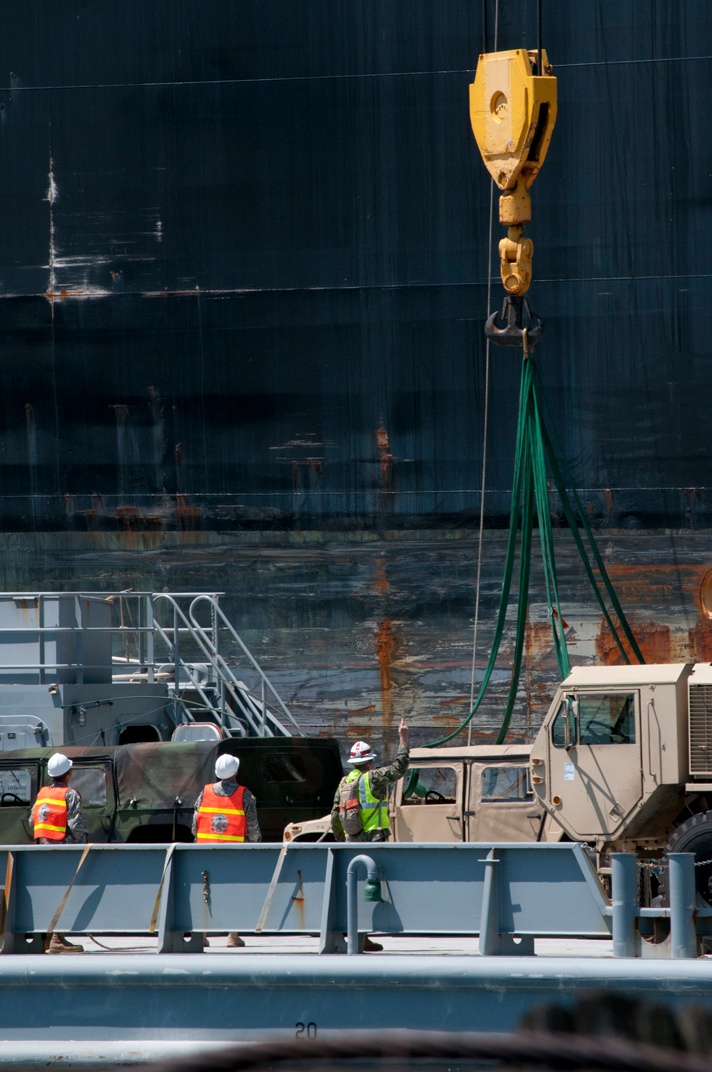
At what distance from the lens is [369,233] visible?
13719mm

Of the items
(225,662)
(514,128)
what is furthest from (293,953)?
(514,128)

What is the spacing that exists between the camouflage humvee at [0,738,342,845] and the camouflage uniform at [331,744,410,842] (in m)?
1.97

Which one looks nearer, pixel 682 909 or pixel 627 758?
pixel 682 909

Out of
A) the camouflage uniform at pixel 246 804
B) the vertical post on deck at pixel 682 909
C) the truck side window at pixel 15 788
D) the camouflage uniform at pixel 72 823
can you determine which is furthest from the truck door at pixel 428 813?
the truck side window at pixel 15 788

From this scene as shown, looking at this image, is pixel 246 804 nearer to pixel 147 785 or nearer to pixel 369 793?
pixel 369 793

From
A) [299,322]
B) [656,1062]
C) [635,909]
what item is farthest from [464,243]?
[656,1062]

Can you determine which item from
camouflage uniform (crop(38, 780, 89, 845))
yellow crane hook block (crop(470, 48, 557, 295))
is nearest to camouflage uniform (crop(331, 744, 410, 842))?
camouflage uniform (crop(38, 780, 89, 845))

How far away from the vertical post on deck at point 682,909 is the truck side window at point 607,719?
7.59 feet

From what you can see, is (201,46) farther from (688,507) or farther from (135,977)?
(135,977)

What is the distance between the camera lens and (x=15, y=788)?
9.57 m

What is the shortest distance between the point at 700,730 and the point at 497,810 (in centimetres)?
144

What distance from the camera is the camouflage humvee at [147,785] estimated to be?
9156mm

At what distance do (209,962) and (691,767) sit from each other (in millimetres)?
3442

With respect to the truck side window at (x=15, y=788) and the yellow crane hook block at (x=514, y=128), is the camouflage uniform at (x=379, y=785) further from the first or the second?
the yellow crane hook block at (x=514, y=128)
